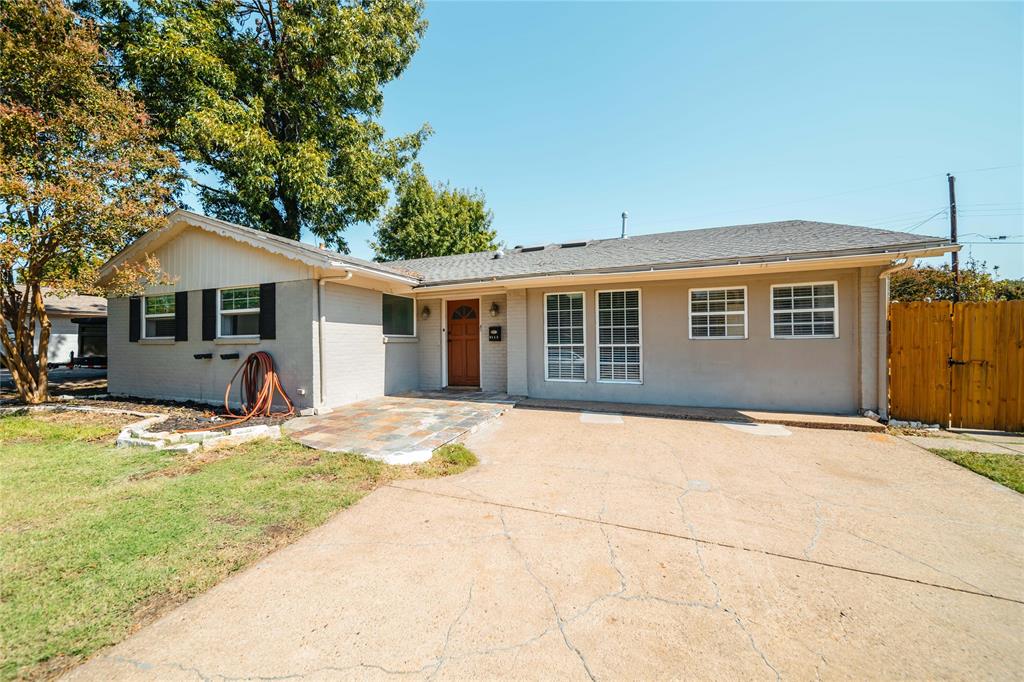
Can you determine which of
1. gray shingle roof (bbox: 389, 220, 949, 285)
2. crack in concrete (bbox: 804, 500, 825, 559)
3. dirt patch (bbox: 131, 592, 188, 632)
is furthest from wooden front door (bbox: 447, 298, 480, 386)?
dirt patch (bbox: 131, 592, 188, 632)

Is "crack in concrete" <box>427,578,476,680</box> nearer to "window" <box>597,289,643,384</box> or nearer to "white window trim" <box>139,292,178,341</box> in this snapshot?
"window" <box>597,289,643,384</box>

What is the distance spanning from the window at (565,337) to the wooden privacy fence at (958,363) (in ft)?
18.0

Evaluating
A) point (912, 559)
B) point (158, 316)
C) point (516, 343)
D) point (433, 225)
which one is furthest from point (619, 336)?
point (433, 225)

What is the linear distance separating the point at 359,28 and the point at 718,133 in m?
12.4

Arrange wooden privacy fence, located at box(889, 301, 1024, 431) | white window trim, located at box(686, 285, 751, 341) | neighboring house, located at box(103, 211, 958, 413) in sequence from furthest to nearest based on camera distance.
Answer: white window trim, located at box(686, 285, 751, 341) → neighboring house, located at box(103, 211, 958, 413) → wooden privacy fence, located at box(889, 301, 1024, 431)

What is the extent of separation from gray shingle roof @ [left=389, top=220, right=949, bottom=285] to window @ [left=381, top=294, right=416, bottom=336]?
1.01 m

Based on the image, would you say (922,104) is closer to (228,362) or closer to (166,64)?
(228,362)

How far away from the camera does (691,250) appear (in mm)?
8336

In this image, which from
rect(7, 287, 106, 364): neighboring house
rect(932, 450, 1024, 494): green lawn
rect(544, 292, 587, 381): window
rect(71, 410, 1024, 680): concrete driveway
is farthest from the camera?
rect(7, 287, 106, 364): neighboring house

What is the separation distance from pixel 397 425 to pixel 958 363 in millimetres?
9284

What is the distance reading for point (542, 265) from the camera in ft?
30.2

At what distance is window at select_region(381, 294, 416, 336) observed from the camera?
951 centimetres

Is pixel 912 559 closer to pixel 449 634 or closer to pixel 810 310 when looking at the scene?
pixel 449 634

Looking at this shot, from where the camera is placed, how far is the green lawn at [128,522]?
2076 millimetres
